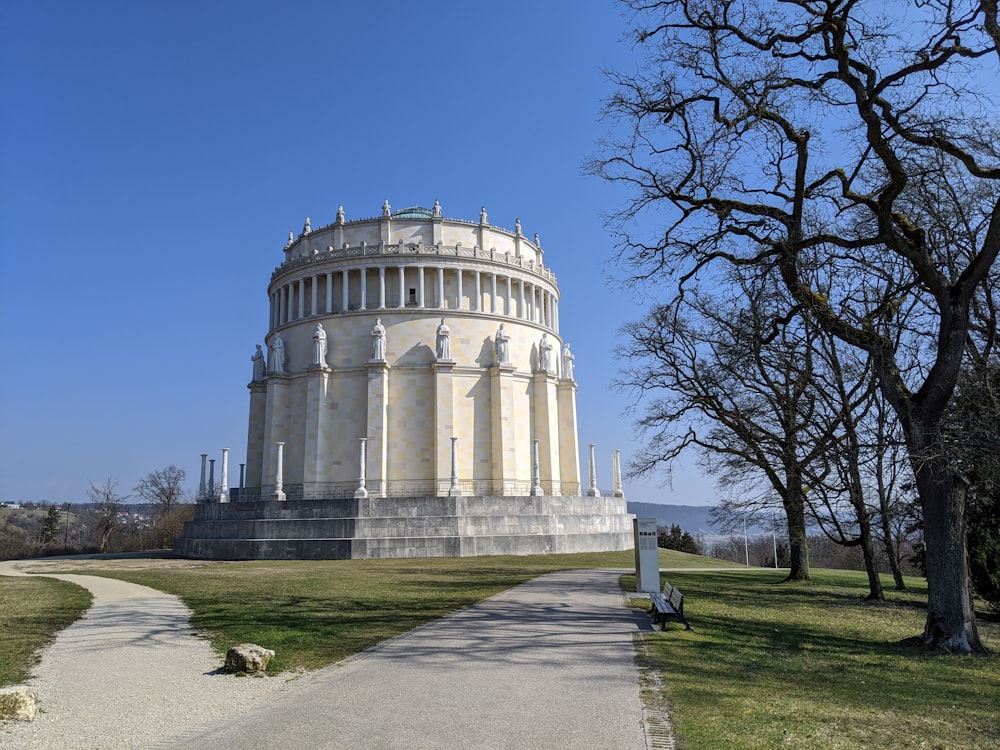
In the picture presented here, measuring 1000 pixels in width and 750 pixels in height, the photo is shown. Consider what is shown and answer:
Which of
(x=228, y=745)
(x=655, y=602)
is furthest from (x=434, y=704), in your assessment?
(x=655, y=602)

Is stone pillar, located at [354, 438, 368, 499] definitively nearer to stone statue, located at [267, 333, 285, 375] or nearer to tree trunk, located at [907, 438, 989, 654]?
stone statue, located at [267, 333, 285, 375]

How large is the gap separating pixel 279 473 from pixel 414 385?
34.5 ft

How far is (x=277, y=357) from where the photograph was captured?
173 ft

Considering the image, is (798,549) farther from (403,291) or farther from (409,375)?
(403,291)

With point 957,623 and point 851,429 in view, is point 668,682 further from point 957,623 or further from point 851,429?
point 851,429

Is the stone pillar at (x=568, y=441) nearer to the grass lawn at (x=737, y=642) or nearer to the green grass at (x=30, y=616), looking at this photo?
the grass lawn at (x=737, y=642)

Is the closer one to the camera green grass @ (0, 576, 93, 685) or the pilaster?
green grass @ (0, 576, 93, 685)

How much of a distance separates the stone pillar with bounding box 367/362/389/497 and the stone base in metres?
7.84

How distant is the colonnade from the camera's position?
51094 millimetres

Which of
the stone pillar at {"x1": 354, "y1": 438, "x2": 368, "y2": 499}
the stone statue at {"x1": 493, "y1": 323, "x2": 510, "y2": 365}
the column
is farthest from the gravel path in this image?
the stone statue at {"x1": 493, "y1": 323, "x2": 510, "y2": 365}

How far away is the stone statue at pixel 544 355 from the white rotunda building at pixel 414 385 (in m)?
0.15

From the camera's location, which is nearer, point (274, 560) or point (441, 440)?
point (274, 560)

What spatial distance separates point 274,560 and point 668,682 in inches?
1182

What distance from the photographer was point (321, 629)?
46.5 ft
